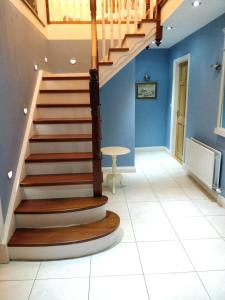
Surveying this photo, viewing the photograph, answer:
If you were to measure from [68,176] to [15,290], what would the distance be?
1221 mm

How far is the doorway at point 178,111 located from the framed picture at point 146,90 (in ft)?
1.86

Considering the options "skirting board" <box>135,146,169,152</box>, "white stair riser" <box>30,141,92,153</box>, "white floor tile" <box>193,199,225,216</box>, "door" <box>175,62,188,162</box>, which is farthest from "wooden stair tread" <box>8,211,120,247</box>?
"skirting board" <box>135,146,169,152</box>

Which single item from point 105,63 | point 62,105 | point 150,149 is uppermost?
point 105,63

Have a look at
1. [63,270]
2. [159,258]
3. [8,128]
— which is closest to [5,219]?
[63,270]

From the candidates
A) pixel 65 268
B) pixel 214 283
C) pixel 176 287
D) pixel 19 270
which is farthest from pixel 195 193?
pixel 19 270

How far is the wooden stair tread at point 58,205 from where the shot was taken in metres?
2.36

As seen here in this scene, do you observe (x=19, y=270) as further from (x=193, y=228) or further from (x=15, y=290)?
(x=193, y=228)

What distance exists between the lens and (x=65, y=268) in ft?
6.83

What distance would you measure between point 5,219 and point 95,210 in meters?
0.85

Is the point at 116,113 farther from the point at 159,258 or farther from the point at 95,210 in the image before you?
the point at 159,258

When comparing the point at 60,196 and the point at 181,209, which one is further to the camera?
the point at 181,209

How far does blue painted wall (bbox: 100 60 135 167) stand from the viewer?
420 centimetres

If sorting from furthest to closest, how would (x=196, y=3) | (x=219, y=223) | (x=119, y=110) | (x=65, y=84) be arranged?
1. (x=119, y=110)
2. (x=65, y=84)
3. (x=219, y=223)
4. (x=196, y=3)

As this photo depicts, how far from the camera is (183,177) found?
170 inches
